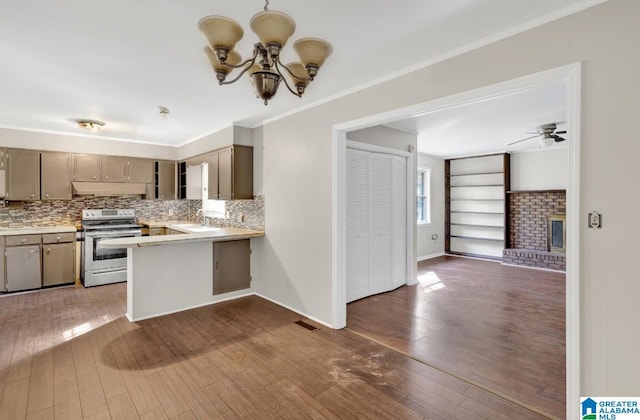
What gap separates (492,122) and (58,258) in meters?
6.93

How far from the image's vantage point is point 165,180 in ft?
20.9

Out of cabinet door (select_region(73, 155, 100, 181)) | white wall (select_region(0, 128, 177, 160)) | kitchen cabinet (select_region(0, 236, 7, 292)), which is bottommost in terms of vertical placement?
kitchen cabinet (select_region(0, 236, 7, 292))

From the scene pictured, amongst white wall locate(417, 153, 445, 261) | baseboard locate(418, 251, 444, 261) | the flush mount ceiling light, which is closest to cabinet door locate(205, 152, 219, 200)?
the flush mount ceiling light

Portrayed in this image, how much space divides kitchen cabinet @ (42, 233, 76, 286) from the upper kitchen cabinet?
8.61ft

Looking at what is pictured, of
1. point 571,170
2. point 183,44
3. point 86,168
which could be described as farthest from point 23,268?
point 571,170

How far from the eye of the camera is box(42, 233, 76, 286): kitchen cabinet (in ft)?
15.9

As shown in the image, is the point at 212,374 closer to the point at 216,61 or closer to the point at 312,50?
the point at 216,61

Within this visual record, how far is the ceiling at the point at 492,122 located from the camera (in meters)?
3.62

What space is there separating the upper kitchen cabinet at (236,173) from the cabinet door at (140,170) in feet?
7.39

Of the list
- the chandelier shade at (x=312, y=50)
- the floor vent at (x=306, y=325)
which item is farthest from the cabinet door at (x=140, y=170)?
the chandelier shade at (x=312, y=50)

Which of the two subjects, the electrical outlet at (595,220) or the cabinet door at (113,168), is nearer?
the electrical outlet at (595,220)

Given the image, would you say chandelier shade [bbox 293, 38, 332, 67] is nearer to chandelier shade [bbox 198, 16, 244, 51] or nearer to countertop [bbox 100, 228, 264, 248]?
chandelier shade [bbox 198, 16, 244, 51]

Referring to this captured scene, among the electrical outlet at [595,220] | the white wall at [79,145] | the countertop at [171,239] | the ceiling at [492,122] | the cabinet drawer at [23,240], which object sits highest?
the ceiling at [492,122]

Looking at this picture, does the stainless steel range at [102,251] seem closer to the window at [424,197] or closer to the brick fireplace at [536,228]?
the window at [424,197]
